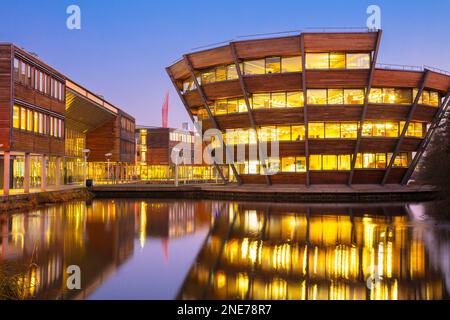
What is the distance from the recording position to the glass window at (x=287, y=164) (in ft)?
128

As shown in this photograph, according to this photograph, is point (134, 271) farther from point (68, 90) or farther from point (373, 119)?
point (68, 90)

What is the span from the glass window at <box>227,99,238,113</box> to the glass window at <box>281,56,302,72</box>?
5.70m

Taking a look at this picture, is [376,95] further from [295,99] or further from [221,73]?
[221,73]

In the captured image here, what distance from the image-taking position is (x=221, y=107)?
41.3m

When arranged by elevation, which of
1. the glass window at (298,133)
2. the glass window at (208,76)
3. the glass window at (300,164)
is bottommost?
the glass window at (300,164)

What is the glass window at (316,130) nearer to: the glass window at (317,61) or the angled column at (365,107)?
the angled column at (365,107)

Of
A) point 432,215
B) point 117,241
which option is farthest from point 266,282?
point 432,215

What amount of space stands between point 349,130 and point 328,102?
3193mm

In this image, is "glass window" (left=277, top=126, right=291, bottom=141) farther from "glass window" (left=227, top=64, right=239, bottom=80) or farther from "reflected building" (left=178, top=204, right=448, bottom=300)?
"reflected building" (left=178, top=204, right=448, bottom=300)

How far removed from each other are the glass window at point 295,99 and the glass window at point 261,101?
6.13 ft

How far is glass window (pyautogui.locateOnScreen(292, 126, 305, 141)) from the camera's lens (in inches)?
1511

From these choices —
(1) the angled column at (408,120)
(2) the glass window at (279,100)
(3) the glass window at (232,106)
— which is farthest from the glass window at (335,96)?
(3) the glass window at (232,106)

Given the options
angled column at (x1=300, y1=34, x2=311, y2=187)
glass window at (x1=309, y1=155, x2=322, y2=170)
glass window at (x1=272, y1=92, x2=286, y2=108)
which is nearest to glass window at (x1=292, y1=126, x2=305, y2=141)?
angled column at (x1=300, y1=34, x2=311, y2=187)

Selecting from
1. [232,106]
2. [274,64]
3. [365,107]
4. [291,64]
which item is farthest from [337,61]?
[232,106]
